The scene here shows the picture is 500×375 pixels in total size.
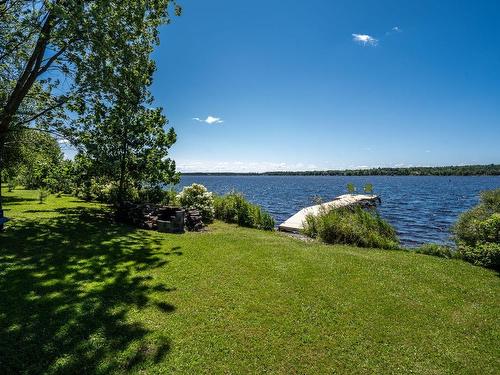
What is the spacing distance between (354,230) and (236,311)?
9.47 meters

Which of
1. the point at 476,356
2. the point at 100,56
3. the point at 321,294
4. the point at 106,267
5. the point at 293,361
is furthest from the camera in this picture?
the point at 100,56

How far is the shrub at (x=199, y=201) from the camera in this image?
19.5 m

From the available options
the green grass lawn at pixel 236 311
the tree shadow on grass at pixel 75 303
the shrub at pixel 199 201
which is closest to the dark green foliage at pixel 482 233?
the green grass lawn at pixel 236 311

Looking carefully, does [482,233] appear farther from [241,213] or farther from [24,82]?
[24,82]

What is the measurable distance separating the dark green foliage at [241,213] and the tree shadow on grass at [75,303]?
24.9 ft

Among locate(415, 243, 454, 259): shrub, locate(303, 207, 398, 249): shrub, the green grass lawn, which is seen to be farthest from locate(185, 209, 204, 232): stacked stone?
locate(415, 243, 454, 259): shrub

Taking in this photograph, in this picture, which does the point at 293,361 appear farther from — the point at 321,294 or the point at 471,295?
the point at 471,295

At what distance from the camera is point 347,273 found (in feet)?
31.3

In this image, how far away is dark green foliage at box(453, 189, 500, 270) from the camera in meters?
11.0

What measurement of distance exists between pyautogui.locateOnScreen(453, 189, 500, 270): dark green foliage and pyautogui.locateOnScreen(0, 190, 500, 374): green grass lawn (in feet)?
2.74

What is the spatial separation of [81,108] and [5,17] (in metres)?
4.80

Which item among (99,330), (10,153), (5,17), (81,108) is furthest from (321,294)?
(10,153)

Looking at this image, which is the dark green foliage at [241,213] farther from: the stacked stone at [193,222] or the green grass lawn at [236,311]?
the green grass lawn at [236,311]

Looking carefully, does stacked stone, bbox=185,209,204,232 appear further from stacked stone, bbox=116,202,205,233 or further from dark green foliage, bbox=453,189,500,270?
dark green foliage, bbox=453,189,500,270
